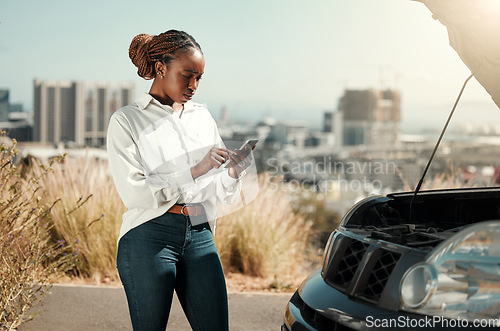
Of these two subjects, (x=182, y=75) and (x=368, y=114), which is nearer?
(x=182, y=75)

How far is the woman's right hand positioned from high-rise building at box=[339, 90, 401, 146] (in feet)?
474

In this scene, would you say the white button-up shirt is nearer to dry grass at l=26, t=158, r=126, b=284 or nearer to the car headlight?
the car headlight

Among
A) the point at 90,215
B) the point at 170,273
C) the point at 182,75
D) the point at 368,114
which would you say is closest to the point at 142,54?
the point at 182,75

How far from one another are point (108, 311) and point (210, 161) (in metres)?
2.64

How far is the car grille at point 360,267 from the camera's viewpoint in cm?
171

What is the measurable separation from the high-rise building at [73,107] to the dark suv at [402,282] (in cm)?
10311

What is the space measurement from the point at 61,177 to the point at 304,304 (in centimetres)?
485

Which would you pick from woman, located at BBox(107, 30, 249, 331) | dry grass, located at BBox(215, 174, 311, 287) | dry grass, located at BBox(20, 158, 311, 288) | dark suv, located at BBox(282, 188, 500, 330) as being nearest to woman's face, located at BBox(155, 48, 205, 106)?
woman, located at BBox(107, 30, 249, 331)

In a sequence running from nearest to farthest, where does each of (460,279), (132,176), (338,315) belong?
(460,279), (338,315), (132,176)

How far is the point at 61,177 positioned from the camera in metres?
6.23

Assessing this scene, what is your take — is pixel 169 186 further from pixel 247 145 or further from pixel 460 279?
pixel 460 279

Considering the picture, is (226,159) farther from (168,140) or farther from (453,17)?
(453,17)

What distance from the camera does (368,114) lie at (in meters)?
159

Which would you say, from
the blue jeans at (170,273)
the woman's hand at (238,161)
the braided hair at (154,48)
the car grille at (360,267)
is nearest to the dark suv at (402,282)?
the car grille at (360,267)
